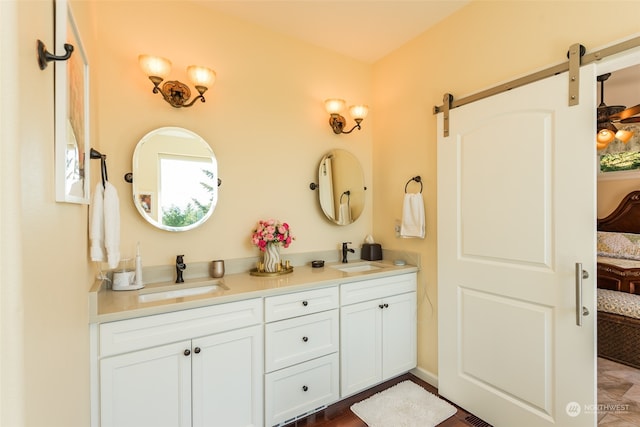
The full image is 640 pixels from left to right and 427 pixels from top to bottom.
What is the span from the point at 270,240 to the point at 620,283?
342cm

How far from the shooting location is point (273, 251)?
213 centimetres

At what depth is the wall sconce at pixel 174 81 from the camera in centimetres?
175

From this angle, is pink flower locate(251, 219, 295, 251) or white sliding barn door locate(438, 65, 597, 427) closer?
white sliding barn door locate(438, 65, 597, 427)

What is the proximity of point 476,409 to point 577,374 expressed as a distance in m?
0.70

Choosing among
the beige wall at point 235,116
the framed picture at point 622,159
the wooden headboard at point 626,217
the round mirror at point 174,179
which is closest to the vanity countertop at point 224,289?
the beige wall at point 235,116

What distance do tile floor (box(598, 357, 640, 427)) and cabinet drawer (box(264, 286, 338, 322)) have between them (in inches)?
74.2

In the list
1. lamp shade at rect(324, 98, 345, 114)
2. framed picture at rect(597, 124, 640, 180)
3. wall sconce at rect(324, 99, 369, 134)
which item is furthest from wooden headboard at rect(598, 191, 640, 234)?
lamp shade at rect(324, 98, 345, 114)

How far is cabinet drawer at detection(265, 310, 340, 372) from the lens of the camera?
173 centimetres

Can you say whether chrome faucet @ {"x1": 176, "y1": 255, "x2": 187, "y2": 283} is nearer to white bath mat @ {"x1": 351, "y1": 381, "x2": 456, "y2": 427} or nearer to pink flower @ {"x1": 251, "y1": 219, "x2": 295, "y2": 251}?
pink flower @ {"x1": 251, "y1": 219, "x2": 295, "y2": 251}

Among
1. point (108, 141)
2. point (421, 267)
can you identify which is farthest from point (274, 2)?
point (421, 267)

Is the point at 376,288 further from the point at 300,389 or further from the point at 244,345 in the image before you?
the point at 244,345

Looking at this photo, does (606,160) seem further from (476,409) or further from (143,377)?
(143,377)

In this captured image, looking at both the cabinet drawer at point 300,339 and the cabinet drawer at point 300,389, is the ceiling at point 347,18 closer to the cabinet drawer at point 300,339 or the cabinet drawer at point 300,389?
the cabinet drawer at point 300,339

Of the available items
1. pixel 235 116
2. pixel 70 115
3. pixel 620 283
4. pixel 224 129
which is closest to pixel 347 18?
pixel 235 116
